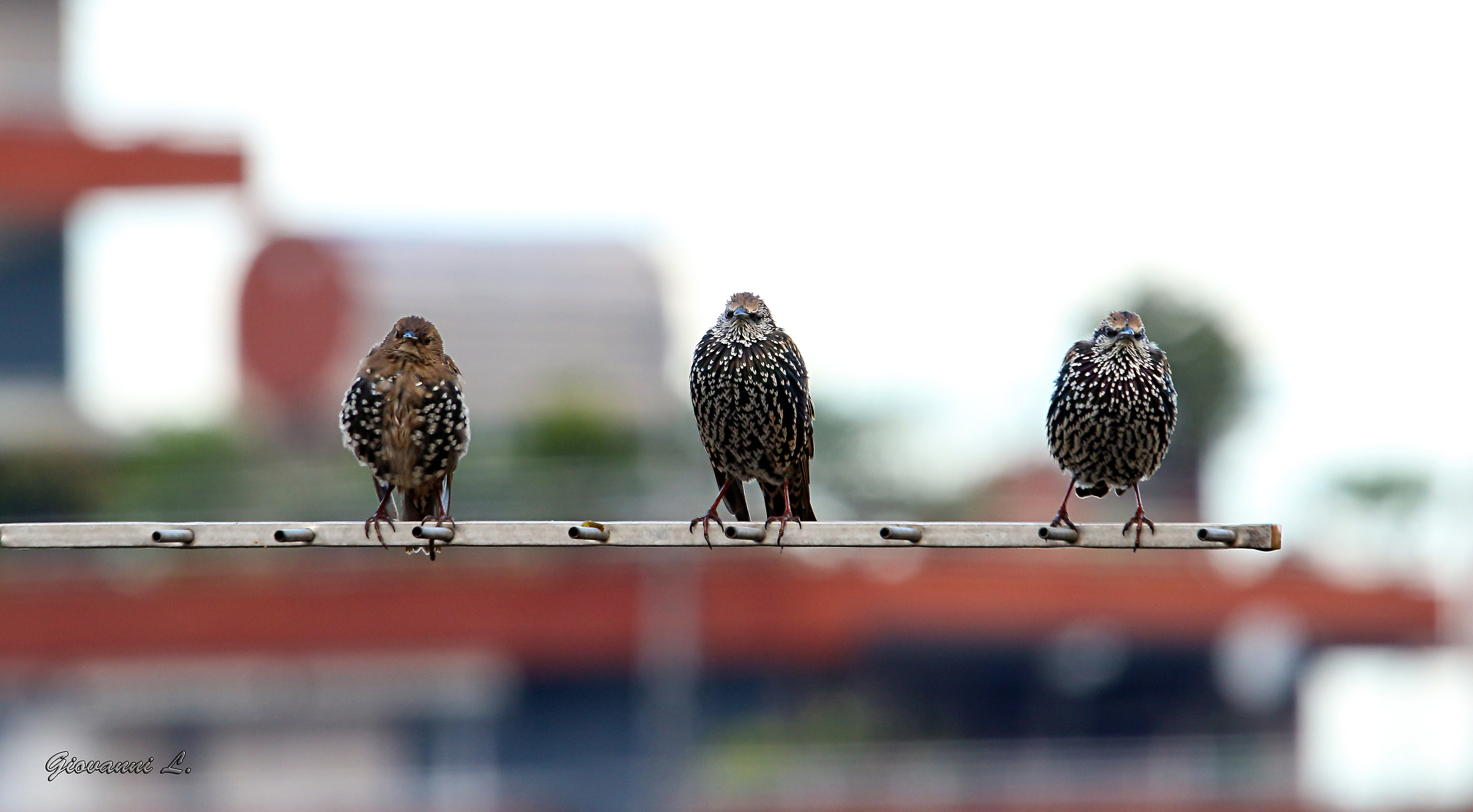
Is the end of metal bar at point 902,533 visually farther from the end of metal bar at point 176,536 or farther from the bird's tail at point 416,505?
the bird's tail at point 416,505

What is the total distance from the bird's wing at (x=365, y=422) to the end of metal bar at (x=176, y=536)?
293 cm

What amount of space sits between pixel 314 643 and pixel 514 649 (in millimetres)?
2333

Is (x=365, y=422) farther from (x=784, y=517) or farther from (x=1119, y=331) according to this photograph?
(x=1119, y=331)

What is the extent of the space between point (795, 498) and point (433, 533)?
4049 mm

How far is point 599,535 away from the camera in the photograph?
3570 mm

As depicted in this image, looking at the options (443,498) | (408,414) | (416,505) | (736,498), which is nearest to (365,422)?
(408,414)

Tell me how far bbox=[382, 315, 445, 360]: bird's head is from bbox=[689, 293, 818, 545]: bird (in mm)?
963

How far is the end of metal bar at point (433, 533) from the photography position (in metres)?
3.64

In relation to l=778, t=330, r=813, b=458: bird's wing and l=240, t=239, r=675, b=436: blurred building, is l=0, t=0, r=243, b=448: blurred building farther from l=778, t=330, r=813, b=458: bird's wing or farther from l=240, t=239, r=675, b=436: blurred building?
l=778, t=330, r=813, b=458: bird's wing

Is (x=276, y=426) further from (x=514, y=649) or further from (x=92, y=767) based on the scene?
→ (x=92, y=767)

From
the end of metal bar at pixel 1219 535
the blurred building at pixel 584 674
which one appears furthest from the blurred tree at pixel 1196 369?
the end of metal bar at pixel 1219 535

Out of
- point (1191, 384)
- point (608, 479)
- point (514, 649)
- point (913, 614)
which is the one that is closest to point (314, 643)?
point (514, 649)

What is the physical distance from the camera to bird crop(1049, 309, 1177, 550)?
6660mm

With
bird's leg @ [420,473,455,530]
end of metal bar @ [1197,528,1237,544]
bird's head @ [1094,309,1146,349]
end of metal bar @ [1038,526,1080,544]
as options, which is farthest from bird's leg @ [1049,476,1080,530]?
bird's leg @ [420,473,455,530]
